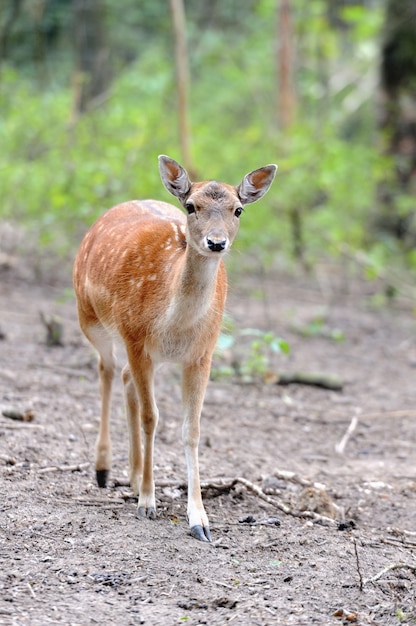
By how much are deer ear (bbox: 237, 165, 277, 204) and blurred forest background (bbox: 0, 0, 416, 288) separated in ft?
18.5

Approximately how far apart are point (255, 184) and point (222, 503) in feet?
6.04

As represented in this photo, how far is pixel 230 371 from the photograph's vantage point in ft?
28.7

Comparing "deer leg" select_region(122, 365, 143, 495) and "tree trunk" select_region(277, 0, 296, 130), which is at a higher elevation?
"tree trunk" select_region(277, 0, 296, 130)

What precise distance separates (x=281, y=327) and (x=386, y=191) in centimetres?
464

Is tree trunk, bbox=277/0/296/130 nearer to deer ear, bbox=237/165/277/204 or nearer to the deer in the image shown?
the deer

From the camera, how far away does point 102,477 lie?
567 centimetres

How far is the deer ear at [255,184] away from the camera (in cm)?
528

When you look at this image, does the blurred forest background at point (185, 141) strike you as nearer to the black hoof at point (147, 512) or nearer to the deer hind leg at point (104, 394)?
the deer hind leg at point (104, 394)

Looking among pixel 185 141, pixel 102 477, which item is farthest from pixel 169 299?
pixel 185 141

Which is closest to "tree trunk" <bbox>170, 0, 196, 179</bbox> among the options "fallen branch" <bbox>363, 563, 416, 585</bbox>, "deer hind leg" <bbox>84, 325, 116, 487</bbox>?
"deer hind leg" <bbox>84, 325, 116, 487</bbox>

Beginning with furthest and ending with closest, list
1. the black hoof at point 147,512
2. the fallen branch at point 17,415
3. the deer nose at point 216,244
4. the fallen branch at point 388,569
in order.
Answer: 1. the fallen branch at point 17,415
2. the black hoof at point 147,512
3. the deer nose at point 216,244
4. the fallen branch at point 388,569

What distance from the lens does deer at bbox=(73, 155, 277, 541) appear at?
499 cm

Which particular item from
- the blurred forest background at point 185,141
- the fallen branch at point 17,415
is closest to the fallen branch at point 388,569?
the fallen branch at point 17,415

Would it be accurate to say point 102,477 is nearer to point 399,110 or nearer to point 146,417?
point 146,417
